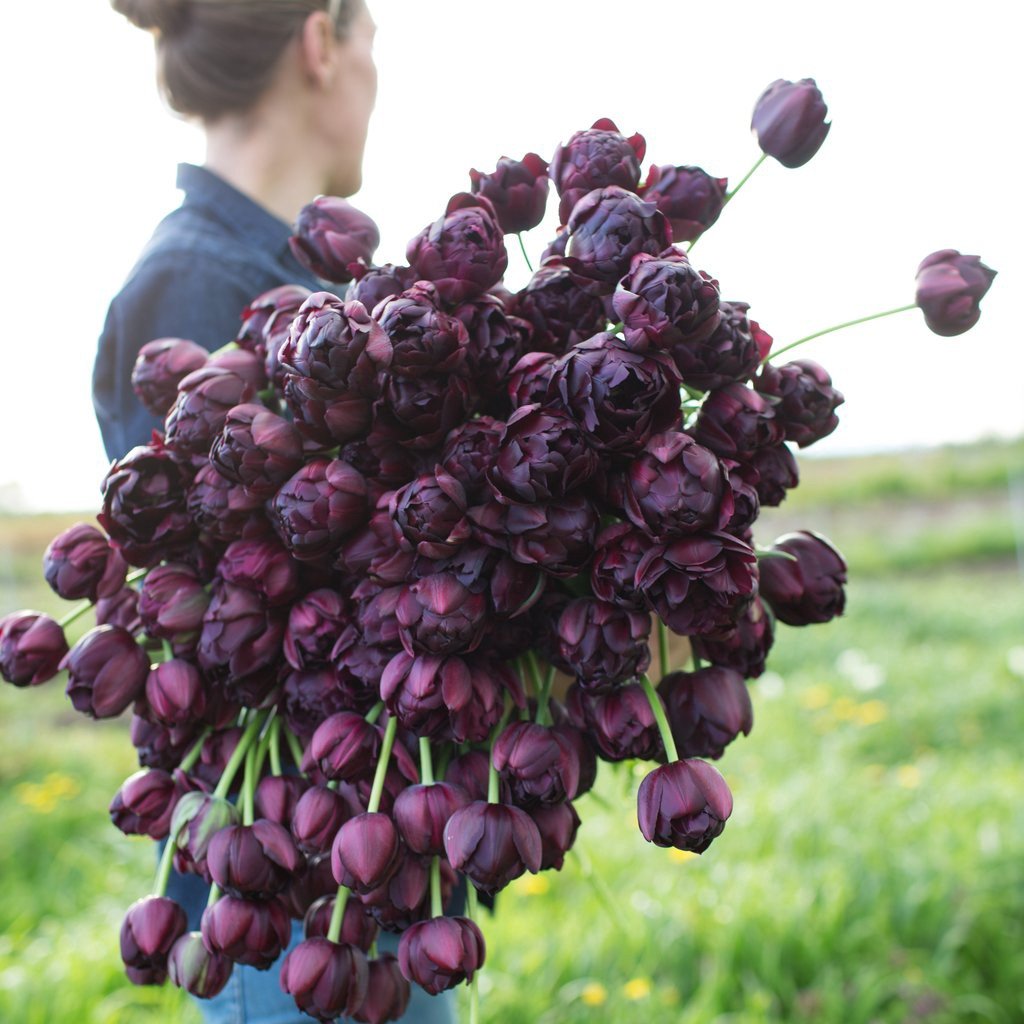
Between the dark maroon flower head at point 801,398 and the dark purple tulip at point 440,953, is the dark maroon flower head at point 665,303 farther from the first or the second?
the dark purple tulip at point 440,953

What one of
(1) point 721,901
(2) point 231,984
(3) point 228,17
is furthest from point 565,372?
(1) point 721,901

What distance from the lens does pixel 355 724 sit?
589 mm

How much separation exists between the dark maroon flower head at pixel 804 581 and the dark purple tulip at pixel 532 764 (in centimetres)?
18

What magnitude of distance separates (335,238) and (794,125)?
31 centimetres

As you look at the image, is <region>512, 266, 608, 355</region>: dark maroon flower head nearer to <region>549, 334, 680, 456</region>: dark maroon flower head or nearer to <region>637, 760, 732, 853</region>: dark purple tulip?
<region>549, 334, 680, 456</region>: dark maroon flower head

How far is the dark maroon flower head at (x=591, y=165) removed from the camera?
0.60 meters

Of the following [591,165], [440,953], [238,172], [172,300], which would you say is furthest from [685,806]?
[238,172]

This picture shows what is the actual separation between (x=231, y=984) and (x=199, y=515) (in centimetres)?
52

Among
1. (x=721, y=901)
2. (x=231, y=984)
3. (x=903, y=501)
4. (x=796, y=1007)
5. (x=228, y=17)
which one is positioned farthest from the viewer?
(x=903, y=501)

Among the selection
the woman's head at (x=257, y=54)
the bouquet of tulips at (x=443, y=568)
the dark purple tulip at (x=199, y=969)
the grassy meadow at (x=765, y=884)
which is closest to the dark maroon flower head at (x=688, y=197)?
the bouquet of tulips at (x=443, y=568)

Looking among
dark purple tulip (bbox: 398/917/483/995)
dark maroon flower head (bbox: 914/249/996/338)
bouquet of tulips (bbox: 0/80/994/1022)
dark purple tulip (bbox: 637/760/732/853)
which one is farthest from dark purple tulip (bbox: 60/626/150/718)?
dark maroon flower head (bbox: 914/249/996/338)

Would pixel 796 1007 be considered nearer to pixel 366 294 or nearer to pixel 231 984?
pixel 231 984

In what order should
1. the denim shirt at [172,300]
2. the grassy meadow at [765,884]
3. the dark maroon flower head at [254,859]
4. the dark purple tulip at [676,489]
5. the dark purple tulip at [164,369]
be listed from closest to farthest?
the dark purple tulip at [676,489] < the dark maroon flower head at [254,859] < the dark purple tulip at [164,369] < the denim shirt at [172,300] < the grassy meadow at [765,884]

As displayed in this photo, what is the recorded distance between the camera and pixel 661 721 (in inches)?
22.4
